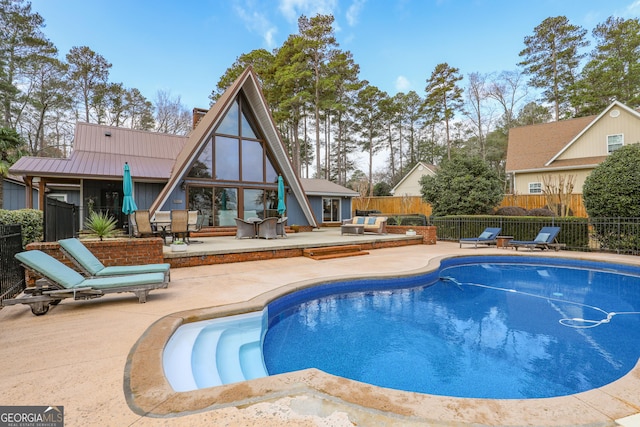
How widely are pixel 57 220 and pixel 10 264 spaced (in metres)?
2.45

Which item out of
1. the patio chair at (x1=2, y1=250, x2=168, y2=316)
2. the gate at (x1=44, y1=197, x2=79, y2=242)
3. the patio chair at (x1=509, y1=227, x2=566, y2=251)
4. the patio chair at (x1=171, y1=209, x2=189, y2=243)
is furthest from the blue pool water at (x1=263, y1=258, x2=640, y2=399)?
the patio chair at (x1=171, y1=209, x2=189, y2=243)

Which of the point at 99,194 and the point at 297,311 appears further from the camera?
the point at 99,194

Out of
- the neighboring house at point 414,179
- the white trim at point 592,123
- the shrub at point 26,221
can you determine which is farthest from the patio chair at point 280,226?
the neighboring house at point 414,179

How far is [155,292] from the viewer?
200 inches

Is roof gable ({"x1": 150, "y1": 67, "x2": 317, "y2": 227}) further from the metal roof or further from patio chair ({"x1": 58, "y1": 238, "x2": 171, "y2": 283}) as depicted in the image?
patio chair ({"x1": 58, "y1": 238, "x2": 171, "y2": 283})

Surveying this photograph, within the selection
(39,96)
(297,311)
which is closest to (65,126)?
(39,96)

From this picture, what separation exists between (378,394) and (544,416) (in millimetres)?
1049

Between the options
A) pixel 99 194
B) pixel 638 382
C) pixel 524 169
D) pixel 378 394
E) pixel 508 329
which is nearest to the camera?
pixel 378 394

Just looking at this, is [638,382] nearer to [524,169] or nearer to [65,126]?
[524,169]

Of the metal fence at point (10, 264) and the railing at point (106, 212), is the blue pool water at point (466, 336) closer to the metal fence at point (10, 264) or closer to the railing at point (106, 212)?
the metal fence at point (10, 264)

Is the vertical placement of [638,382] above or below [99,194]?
below

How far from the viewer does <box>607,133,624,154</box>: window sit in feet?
54.9

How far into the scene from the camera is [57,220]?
6.82m

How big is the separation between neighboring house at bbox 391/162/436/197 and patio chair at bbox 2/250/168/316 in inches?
1052
